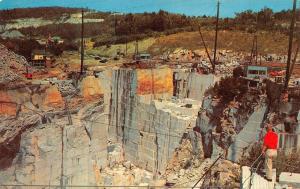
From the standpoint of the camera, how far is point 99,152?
28.5 m

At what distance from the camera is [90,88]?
29766 mm

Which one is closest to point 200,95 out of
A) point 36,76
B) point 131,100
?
point 131,100

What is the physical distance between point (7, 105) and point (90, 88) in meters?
6.21

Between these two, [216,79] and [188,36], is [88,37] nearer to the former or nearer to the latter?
[188,36]

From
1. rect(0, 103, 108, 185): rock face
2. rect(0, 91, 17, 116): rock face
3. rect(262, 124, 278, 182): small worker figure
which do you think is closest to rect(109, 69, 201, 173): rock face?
rect(0, 103, 108, 185): rock face

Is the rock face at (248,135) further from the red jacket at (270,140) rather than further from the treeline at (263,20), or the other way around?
the treeline at (263,20)

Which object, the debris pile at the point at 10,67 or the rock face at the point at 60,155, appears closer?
the rock face at the point at 60,155

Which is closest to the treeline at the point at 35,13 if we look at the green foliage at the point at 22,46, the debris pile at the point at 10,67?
the green foliage at the point at 22,46

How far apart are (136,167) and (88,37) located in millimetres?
32782

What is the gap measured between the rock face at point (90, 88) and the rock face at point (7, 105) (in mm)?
5125

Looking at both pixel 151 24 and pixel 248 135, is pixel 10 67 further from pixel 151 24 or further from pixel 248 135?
pixel 151 24

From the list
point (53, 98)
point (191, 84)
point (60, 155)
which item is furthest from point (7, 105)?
point (191, 84)

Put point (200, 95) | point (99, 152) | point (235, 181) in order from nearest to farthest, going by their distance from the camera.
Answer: point (235, 181), point (99, 152), point (200, 95)

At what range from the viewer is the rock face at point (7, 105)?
24.6 metres
